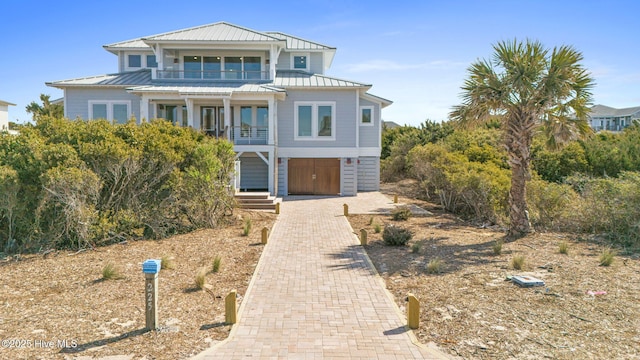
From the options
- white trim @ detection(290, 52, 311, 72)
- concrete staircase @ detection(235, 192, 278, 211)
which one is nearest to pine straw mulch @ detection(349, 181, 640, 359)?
concrete staircase @ detection(235, 192, 278, 211)

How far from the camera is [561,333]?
601cm

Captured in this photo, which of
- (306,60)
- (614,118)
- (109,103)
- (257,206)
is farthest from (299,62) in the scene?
(614,118)

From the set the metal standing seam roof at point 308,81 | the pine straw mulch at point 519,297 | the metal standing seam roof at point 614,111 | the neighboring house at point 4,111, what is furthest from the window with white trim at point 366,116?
the metal standing seam roof at point 614,111

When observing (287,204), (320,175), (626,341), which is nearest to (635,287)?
(626,341)

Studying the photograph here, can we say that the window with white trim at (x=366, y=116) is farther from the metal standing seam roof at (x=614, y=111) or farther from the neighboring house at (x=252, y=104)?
the metal standing seam roof at (x=614, y=111)

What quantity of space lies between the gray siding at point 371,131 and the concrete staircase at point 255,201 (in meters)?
8.71

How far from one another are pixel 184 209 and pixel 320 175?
12.0 meters

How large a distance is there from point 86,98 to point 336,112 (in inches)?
564

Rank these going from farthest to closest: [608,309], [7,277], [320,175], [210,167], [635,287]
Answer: [320,175], [210,167], [7,277], [635,287], [608,309]

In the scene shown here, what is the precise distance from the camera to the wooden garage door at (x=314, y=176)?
79.4 feet

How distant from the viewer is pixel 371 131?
25750 mm

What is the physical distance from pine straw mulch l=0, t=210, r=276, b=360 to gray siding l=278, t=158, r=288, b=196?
12263 millimetres

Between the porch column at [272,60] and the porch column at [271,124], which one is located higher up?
the porch column at [272,60]

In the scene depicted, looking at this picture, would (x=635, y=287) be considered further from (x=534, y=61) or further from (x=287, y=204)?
(x=287, y=204)
